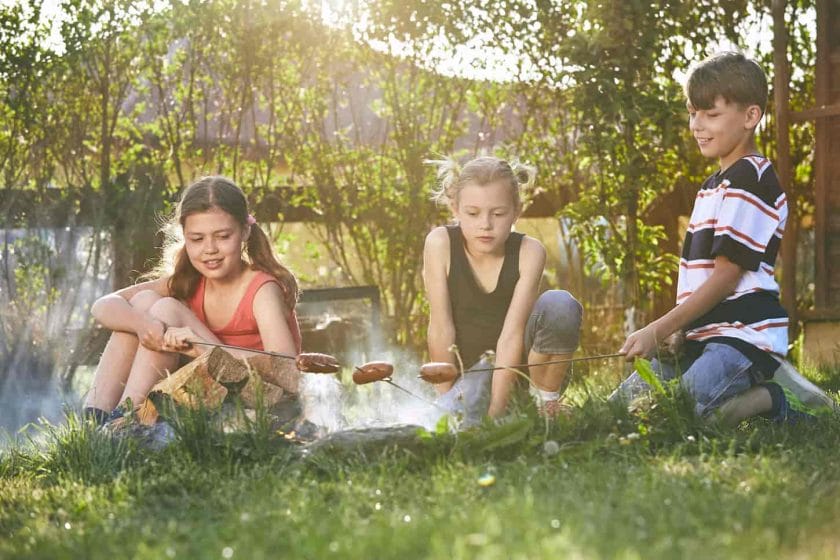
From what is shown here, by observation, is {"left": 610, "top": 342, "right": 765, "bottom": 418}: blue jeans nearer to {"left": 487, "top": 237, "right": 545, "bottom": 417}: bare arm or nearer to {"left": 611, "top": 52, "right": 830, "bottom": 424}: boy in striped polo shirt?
{"left": 611, "top": 52, "right": 830, "bottom": 424}: boy in striped polo shirt

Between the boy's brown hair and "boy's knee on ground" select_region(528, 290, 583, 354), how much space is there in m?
0.90

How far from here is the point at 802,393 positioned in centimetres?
390

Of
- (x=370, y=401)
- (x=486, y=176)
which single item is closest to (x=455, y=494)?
(x=486, y=176)

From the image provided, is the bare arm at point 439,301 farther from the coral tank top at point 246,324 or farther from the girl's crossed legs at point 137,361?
the girl's crossed legs at point 137,361

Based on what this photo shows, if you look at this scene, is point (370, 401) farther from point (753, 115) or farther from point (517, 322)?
point (753, 115)

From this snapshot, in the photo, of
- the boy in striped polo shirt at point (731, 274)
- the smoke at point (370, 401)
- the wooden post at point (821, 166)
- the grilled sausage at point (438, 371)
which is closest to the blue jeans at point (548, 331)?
the smoke at point (370, 401)

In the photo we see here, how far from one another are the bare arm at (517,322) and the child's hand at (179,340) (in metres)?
1.12

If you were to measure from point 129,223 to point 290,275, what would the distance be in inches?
96.0

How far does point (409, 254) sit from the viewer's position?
697cm

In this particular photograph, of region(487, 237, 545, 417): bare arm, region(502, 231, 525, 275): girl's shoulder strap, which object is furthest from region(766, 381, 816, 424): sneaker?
region(502, 231, 525, 275): girl's shoulder strap

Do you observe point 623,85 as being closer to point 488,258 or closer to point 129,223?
point 488,258

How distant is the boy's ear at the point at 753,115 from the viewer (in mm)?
4051

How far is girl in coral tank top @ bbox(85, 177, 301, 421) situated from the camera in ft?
13.1

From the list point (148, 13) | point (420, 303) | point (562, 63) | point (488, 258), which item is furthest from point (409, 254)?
point (488, 258)
